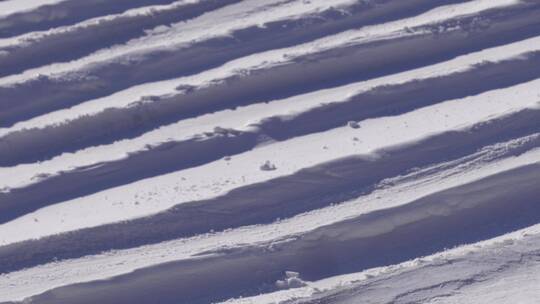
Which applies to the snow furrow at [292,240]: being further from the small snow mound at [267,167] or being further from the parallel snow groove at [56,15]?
the parallel snow groove at [56,15]

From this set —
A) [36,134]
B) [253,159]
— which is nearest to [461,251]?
[253,159]

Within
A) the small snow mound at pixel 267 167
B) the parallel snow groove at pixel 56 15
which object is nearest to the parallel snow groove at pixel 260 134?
the small snow mound at pixel 267 167

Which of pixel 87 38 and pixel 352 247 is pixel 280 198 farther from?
pixel 87 38

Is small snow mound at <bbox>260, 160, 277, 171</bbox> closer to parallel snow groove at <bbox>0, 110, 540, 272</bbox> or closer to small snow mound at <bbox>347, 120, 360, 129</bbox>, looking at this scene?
parallel snow groove at <bbox>0, 110, 540, 272</bbox>

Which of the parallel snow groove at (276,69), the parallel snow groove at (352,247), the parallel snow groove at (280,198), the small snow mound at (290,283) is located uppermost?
the parallel snow groove at (276,69)

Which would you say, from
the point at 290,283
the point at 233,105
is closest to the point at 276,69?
the point at 233,105

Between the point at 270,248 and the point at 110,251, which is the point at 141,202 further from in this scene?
the point at 270,248

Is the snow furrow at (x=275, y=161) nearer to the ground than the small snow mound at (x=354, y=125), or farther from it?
nearer to the ground

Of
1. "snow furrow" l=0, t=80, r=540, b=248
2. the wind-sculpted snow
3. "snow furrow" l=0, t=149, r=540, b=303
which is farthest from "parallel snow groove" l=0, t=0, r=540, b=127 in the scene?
"snow furrow" l=0, t=149, r=540, b=303
